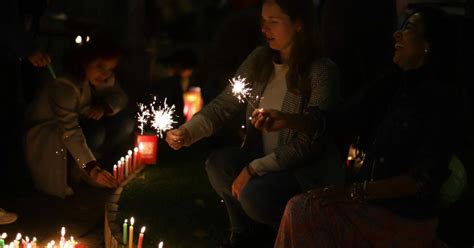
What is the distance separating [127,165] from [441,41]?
3.68 meters

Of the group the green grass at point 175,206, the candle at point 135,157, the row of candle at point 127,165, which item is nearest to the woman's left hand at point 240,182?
the green grass at point 175,206

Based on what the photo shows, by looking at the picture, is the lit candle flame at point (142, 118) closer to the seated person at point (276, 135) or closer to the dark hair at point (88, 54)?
the dark hair at point (88, 54)

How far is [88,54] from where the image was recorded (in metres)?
5.80

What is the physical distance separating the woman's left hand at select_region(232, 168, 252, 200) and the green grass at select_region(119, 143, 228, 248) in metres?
0.69

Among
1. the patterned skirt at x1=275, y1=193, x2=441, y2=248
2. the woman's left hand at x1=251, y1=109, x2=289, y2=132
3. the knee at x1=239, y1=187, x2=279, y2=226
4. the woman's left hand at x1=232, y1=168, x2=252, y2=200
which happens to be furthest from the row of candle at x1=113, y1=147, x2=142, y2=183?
the patterned skirt at x1=275, y1=193, x2=441, y2=248

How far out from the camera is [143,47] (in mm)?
8719

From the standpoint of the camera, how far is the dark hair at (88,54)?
5789mm

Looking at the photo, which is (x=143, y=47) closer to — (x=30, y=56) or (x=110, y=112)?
(x=110, y=112)

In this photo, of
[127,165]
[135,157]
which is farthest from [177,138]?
[135,157]

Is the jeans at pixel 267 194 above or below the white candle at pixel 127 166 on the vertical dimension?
above

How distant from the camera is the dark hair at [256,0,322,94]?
14.6ft

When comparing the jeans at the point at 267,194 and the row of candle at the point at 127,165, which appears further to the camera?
the row of candle at the point at 127,165

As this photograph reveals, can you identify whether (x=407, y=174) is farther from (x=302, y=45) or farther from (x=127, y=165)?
(x=127, y=165)

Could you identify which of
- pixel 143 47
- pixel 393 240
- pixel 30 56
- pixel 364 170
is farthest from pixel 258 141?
pixel 143 47
